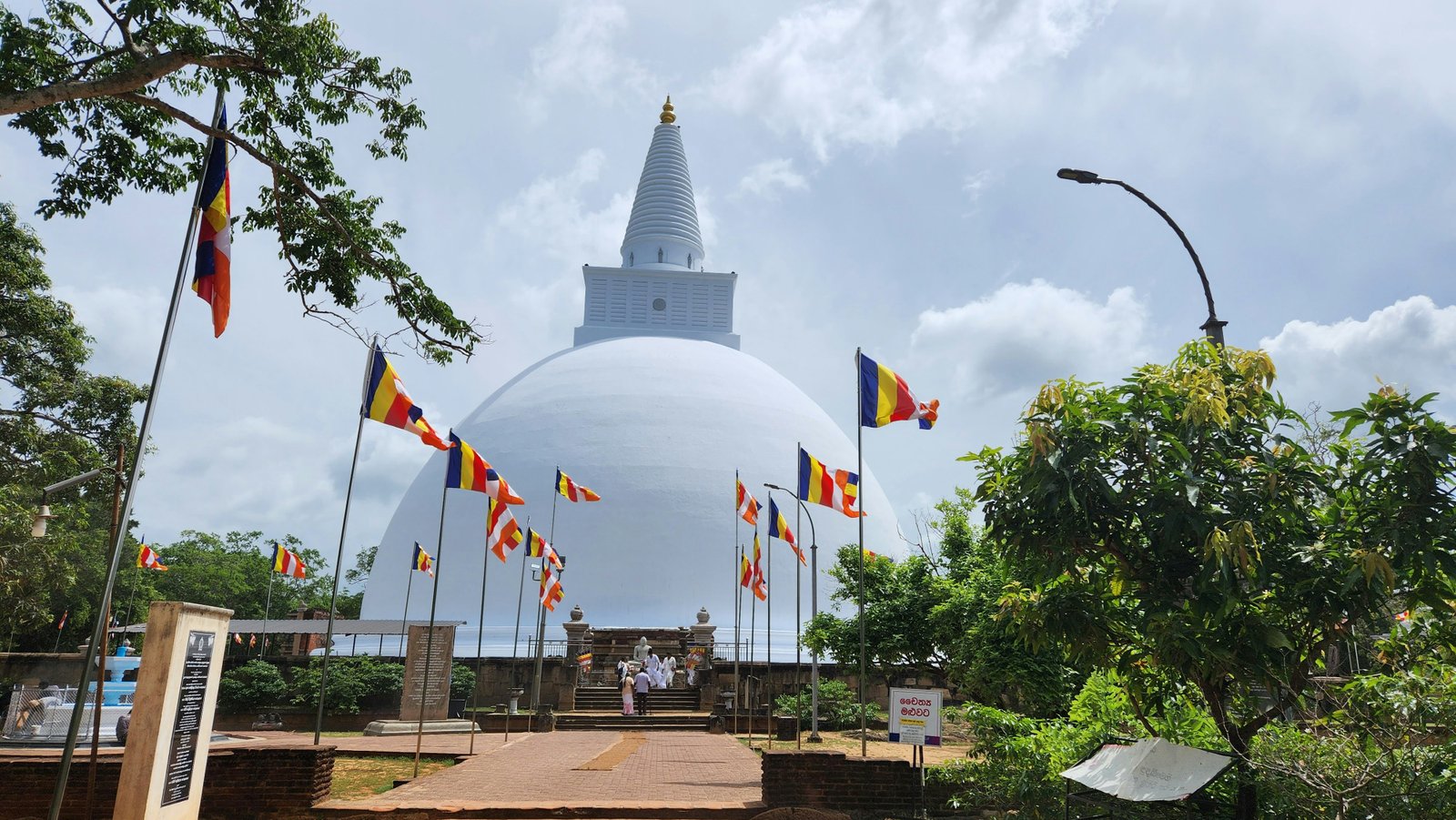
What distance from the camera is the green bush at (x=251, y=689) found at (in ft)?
78.9

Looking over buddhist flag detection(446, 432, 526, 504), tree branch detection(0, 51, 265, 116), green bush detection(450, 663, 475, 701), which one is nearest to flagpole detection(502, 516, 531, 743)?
green bush detection(450, 663, 475, 701)

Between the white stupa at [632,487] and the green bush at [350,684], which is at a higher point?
the white stupa at [632,487]

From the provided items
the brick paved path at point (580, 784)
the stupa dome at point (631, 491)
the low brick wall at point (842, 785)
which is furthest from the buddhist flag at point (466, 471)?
the stupa dome at point (631, 491)

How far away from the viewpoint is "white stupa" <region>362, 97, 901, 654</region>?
103ft

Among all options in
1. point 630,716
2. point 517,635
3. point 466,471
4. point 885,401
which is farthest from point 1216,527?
point 517,635

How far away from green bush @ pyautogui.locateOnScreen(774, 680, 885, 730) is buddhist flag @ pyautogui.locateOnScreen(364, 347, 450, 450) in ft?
41.8

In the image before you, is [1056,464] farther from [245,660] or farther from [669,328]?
[669,328]

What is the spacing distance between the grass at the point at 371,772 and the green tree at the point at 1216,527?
28.0 feet

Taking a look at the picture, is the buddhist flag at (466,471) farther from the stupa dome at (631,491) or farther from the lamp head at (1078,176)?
the stupa dome at (631,491)

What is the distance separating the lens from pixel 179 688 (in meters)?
7.52

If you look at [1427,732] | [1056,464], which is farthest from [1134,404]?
[1427,732]

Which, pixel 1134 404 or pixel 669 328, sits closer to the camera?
pixel 1134 404

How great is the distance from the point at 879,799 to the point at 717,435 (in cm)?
2442

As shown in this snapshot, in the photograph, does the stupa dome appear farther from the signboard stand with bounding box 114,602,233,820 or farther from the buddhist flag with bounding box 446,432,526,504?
the signboard stand with bounding box 114,602,233,820
